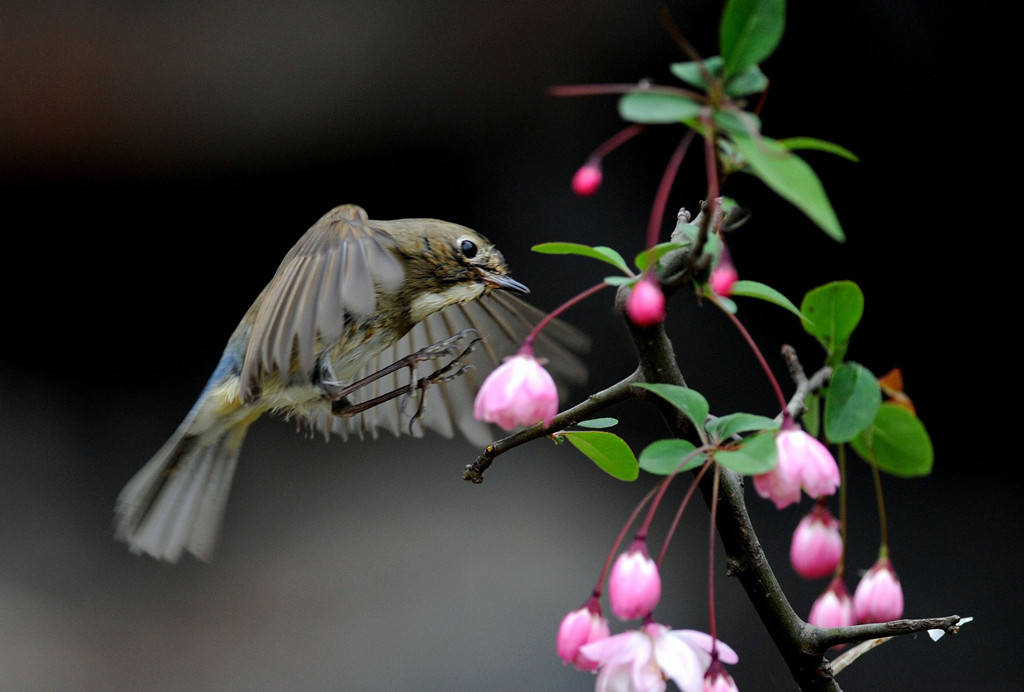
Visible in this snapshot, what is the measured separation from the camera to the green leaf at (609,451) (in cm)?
89

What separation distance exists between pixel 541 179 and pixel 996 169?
129 centimetres

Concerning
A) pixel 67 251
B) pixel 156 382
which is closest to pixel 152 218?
pixel 67 251

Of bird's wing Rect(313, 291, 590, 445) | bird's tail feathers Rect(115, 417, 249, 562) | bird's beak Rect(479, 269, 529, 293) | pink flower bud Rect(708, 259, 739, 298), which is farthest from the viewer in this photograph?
bird's tail feathers Rect(115, 417, 249, 562)

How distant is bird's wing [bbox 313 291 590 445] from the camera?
1.69m

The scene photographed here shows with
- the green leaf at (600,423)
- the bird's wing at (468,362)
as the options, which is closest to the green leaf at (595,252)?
the green leaf at (600,423)

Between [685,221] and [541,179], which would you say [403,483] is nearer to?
[541,179]

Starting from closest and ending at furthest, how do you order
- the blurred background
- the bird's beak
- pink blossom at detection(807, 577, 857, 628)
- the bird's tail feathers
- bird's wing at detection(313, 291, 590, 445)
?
pink blossom at detection(807, 577, 857, 628), the bird's beak, bird's wing at detection(313, 291, 590, 445), the bird's tail feathers, the blurred background

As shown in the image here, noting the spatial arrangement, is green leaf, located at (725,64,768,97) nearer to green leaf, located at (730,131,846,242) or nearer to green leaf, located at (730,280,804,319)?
green leaf, located at (730,131,846,242)

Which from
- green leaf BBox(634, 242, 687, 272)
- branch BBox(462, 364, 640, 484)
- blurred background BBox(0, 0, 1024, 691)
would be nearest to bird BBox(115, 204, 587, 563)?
branch BBox(462, 364, 640, 484)

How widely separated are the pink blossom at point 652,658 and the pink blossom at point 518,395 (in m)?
0.20

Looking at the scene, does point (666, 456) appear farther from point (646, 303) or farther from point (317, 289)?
point (317, 289)

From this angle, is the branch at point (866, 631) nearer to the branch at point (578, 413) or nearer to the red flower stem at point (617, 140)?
the branch at point (578, 413)

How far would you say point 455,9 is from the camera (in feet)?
8.75

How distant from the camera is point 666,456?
75cm
